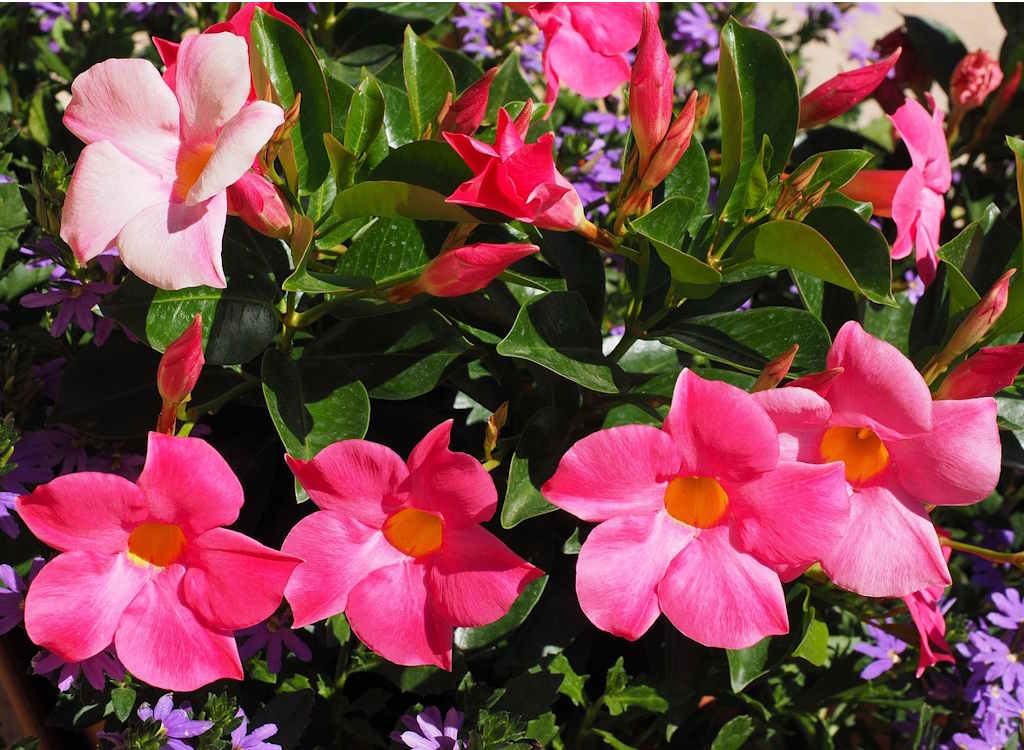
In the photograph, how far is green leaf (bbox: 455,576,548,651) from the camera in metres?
1.11

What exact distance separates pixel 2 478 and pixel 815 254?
0.92 meters

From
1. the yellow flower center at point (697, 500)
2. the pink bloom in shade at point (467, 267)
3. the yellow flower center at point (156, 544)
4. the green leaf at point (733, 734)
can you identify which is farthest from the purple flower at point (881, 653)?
the yellow flower center at point (156, 544)

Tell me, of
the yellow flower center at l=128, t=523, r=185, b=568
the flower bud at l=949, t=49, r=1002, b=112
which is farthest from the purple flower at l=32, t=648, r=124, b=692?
the flower bud at l=949, t=49, r=1002, b=112

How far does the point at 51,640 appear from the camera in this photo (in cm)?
78

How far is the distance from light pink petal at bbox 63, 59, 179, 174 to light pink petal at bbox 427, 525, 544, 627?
0.40 m

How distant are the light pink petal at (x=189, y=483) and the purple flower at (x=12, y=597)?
37 centimetres

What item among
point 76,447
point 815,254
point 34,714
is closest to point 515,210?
point 815,254

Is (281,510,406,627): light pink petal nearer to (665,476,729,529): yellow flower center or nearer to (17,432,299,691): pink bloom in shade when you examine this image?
(17,432,299,691): pink bloom in shade

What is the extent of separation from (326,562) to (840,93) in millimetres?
712

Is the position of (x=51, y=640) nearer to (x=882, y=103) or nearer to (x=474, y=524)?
(x=474, y=524)

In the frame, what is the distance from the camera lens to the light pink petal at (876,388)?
30.3 inches

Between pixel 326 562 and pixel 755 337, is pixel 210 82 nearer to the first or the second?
pixel 326 562

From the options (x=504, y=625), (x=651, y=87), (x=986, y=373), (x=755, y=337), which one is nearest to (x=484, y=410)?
(x=504, y=625)

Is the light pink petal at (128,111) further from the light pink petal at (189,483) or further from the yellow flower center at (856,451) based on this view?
the yellow flower center at (856,451)
